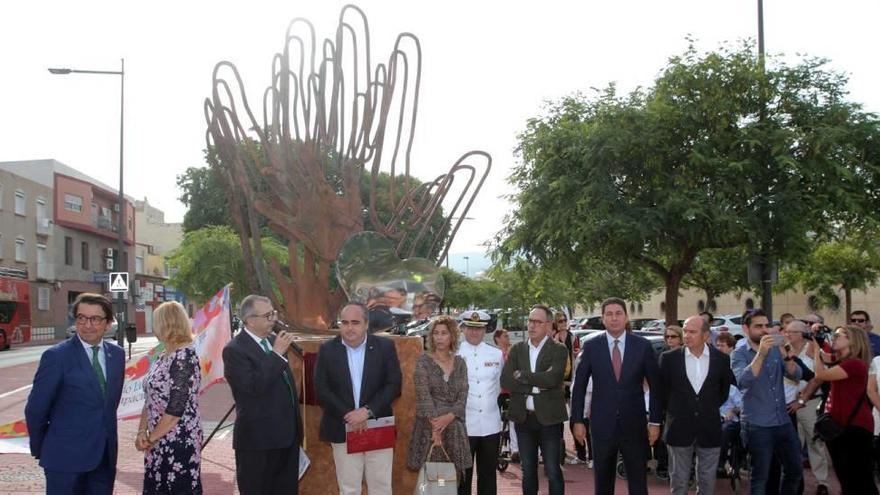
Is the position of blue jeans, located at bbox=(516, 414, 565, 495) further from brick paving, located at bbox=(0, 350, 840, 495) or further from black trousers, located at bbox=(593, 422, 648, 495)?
brick paving, located at bbox=(0, 350, 840, 495)

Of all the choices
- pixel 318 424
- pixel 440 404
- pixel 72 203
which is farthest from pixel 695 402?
pixel 72 203

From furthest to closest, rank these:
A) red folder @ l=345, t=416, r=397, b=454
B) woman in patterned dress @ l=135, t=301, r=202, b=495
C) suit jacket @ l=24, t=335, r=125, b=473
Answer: red folder @ l=345, t=416, r=397, b=454, woman in patterned dress @ l=135, t=301, r=202, b=495, suit jacket @ l=24, t=335, r=125, b=473

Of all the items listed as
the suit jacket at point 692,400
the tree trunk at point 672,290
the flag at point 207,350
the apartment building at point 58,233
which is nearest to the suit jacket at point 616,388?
the suit jacket at point 692,400

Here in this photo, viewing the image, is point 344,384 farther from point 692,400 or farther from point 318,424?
point 692,400

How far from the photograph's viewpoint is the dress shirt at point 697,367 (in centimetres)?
660

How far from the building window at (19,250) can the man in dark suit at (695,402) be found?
45.4 metres

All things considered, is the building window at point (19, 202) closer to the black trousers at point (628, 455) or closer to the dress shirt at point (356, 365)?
the dress shirt at point (356, 365)

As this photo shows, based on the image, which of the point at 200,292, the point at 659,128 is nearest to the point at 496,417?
the point at 659,128

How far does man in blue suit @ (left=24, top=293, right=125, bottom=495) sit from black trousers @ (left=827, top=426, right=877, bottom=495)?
5405mm

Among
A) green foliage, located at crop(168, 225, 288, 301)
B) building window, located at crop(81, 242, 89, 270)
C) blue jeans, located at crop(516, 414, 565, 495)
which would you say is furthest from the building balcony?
blue jeans, located at crop(516, 414, 565, 495)

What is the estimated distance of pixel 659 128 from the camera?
15.3 metres

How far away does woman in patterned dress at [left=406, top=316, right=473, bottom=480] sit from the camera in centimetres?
626

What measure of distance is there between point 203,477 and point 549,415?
395 centimetres

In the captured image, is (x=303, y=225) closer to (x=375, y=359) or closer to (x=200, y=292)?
(x=375, y=359)
